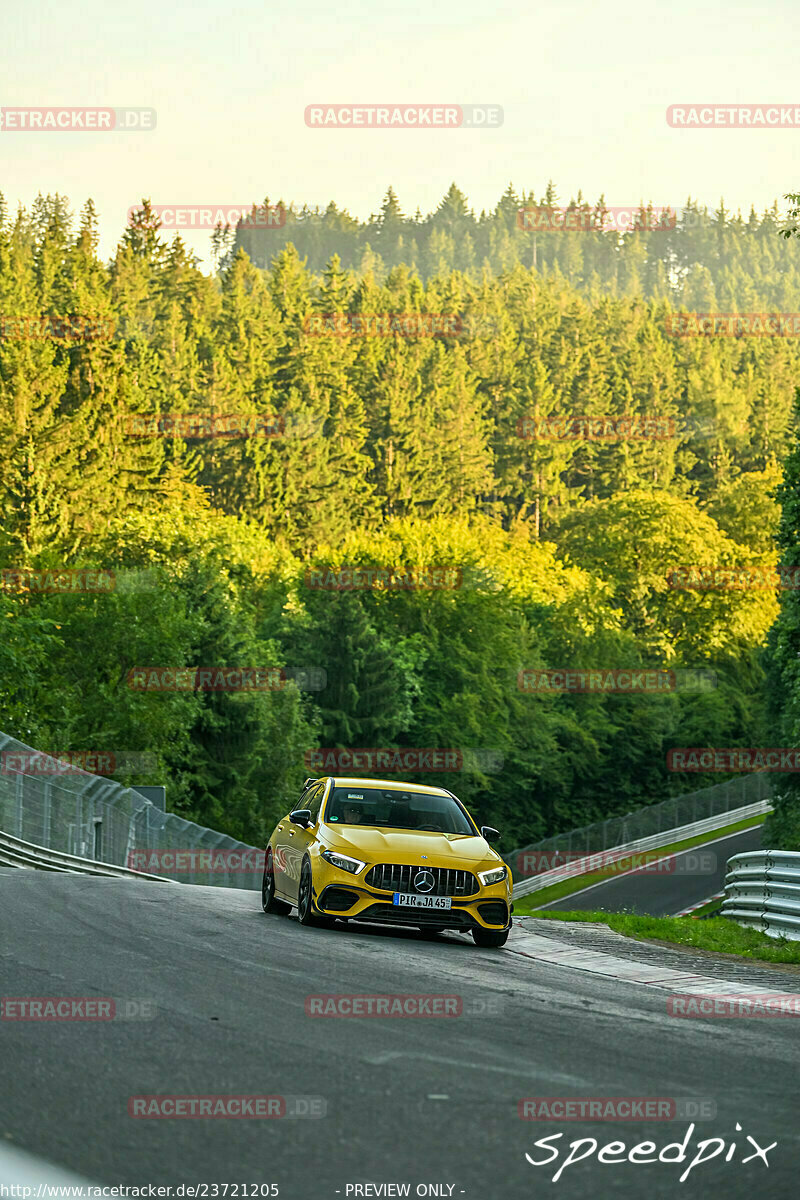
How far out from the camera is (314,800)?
16.1 metres

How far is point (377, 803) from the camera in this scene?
15.5 m

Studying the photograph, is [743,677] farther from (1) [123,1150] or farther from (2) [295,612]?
(1) [123,1150]

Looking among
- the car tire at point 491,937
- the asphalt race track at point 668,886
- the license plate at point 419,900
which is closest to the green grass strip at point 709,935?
the car tire at point 491,937

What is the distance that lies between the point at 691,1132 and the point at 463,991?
4.18 meters

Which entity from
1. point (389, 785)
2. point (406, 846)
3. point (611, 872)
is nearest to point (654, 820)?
point (611, 872)

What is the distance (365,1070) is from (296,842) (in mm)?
8513

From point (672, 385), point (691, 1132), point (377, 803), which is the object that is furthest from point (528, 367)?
point (691, 1132)

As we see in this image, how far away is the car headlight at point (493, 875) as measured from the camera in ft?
46.5

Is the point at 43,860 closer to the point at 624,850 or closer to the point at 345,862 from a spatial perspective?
the point at 345,862

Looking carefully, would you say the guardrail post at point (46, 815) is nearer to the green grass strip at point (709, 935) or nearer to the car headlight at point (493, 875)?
the green grass strip at point (709, 935)

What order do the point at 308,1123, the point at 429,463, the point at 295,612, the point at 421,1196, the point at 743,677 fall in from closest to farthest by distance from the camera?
the point at 421,1196 → the point at 308,1123 → the point at 295,612 → the point at 743,677 → the point at 429,463

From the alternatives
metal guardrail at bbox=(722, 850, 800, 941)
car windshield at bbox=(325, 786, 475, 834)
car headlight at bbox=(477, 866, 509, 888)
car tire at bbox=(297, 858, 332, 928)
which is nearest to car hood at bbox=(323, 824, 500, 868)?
car headlight at bbox=(477, 866, 509, 888)

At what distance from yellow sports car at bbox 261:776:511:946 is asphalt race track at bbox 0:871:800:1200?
2037 millimetres

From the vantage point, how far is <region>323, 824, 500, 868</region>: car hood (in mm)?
14062
